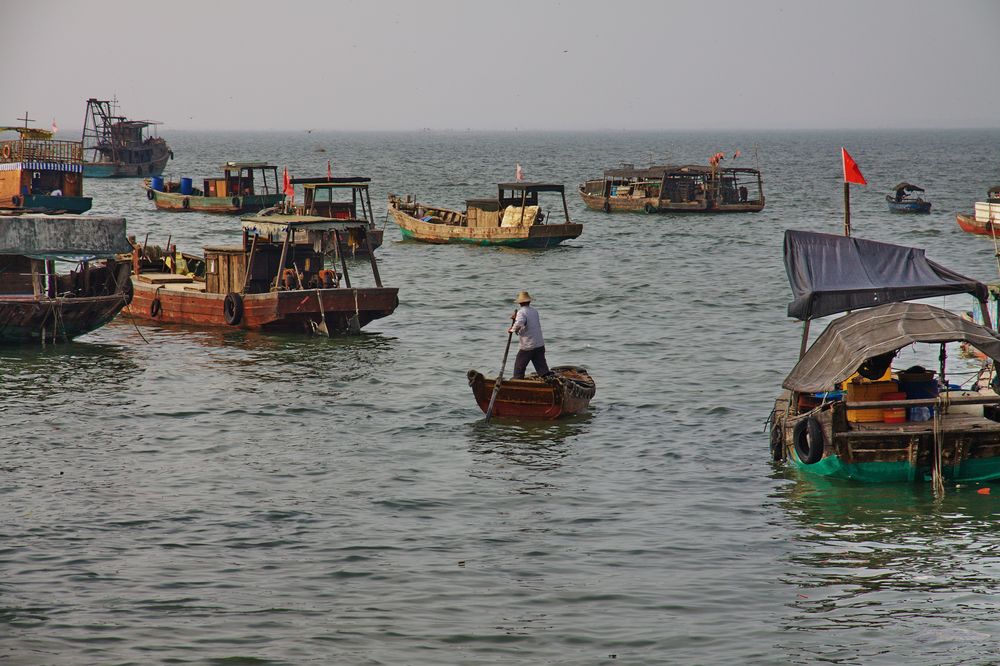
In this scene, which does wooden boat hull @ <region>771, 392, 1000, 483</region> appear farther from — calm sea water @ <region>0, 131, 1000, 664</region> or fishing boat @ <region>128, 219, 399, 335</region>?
fishing boat @ <region>128, 219, 399, 335</region>

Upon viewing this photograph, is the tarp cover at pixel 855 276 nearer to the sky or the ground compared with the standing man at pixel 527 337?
nearer to the sky

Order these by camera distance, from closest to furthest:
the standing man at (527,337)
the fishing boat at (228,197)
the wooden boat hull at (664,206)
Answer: the standing man at (527,337)
the fishing boat at (228,197)
the wooden boat hull at (664,206)

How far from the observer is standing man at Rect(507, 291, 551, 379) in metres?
18.5

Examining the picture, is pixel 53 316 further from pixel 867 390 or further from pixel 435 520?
pixel 867 390

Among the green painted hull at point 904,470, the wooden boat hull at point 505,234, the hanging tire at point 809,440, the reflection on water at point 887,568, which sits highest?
the wooden boat hull at point 505,234

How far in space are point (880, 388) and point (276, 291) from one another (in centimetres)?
1501

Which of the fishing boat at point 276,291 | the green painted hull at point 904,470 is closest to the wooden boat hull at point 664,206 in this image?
the fishing boat at point 276,291

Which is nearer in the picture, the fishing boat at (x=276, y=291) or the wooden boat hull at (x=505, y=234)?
the fishing boat at (x=276, y=291)

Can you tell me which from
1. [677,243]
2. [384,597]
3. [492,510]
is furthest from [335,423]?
[677,243]

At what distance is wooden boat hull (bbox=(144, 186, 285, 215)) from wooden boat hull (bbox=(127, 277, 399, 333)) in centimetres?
3336

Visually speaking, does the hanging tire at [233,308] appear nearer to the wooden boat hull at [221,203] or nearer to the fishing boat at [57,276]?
the fishing boat at [57,276]

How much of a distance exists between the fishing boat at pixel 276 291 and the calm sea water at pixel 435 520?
0.65 metres

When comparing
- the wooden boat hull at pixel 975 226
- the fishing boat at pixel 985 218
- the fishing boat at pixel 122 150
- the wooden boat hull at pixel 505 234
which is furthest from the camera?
the fishing boat at pixel 122 150

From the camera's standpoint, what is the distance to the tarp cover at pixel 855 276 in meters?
16.5
